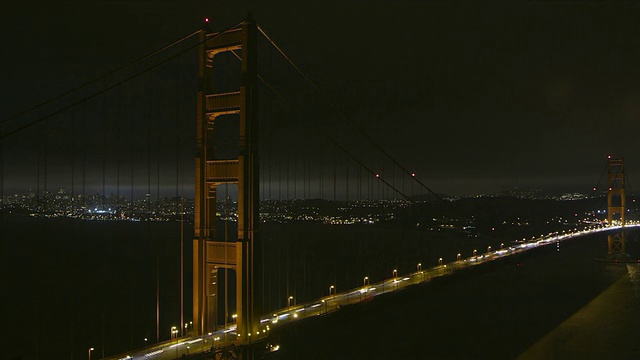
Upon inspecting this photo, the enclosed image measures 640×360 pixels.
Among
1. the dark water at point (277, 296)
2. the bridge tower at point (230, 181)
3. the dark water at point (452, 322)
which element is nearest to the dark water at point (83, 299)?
the dark water at point (277, 296)

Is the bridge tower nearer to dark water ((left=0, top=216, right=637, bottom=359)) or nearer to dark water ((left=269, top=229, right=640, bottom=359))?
dark water ((left=269, top=229, right=640, bottom=359))

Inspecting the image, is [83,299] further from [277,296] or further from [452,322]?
[452,322]

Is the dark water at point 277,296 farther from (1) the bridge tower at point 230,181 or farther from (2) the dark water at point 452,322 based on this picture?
(1) the bridge tower at point 230,181

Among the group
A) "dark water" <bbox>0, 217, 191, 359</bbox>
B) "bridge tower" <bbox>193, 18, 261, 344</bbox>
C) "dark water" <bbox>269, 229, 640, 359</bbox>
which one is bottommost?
"dark water" <bbox>0, 217, 191, 359</bbox>

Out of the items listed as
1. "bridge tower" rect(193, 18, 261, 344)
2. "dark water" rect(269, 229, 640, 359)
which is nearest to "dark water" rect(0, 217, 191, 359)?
"bridge tower" rect(193, 18, 261, 344)

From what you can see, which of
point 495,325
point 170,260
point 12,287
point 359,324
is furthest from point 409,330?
point 170,260
